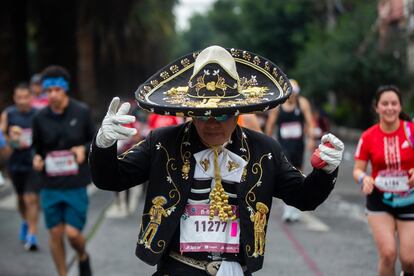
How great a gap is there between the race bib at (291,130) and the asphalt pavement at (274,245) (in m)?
1.20

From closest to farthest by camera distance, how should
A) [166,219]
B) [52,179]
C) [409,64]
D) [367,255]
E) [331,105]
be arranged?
1. [166,219]
2. [52,179]
3. [367,255]
4. [409,64]
5. [331,105]

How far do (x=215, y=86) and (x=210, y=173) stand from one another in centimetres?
42

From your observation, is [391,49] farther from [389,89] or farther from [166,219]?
[166,219]

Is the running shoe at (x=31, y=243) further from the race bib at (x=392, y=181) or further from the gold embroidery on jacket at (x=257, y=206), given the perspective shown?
the gold embroidery on jacket at (x=257, y=206)

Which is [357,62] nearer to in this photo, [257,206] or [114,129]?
[257,206]

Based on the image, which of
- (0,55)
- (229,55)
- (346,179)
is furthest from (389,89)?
(0,55)

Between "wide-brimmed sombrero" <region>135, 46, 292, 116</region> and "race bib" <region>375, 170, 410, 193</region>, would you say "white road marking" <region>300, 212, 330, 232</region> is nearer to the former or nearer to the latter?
"race bib" <region>375, 170, 410, 193</region>

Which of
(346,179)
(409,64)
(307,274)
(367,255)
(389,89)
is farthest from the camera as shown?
(409,64)

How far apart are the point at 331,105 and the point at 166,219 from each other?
123ft

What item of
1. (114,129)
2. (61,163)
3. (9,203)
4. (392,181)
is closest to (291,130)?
(61,163)

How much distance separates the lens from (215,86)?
136 inches

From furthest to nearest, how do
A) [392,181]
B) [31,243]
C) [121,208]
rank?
[121,208]
[31,243]
[392,181]

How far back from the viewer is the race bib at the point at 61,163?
21.7ft

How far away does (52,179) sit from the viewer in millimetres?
6641
